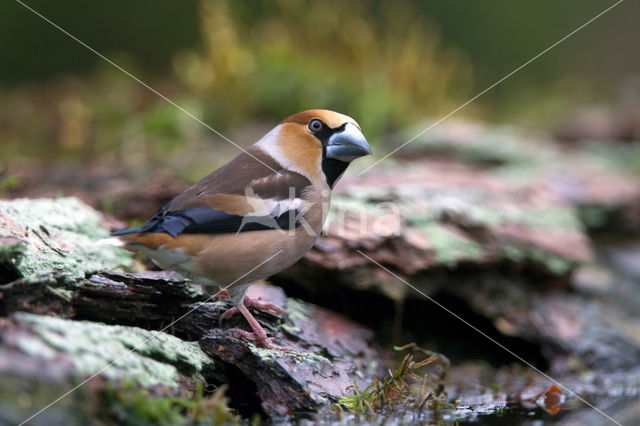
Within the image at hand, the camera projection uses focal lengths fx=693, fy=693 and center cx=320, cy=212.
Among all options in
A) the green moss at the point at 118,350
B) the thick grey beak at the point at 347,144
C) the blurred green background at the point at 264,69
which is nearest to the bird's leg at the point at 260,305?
the green moss at the point at 118,350

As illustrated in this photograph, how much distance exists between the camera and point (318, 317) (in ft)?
14.6

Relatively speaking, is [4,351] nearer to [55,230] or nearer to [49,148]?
[55,230]

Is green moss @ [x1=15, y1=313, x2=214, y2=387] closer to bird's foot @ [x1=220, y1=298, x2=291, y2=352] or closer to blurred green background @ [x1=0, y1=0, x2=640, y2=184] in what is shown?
bird's foot @ [x1=220, y1=298, x2=291, y2=352]

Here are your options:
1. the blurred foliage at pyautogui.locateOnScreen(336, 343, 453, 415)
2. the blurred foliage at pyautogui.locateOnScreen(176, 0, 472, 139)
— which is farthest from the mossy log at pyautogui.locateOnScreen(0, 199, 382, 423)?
the blurred foliage at pyautogui.locateOnScreen(176, 0, 472, 139)

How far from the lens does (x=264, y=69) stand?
28.3 ft

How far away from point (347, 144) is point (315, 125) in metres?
0.25

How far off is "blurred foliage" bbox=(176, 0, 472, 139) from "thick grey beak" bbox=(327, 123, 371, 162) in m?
3.93

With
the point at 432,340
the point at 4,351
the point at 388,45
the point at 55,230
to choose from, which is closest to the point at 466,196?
the point at 432,340

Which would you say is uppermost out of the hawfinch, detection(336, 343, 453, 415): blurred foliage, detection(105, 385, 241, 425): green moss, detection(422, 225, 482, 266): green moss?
the hawfinch

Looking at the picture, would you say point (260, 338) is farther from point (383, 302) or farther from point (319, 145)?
point (383, 302)

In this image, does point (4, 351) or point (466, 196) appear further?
point (466, 196)

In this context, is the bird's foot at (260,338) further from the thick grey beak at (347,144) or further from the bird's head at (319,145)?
the thick grey beak at (347,144)

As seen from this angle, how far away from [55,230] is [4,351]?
1716 millimetres

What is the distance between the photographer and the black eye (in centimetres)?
404
